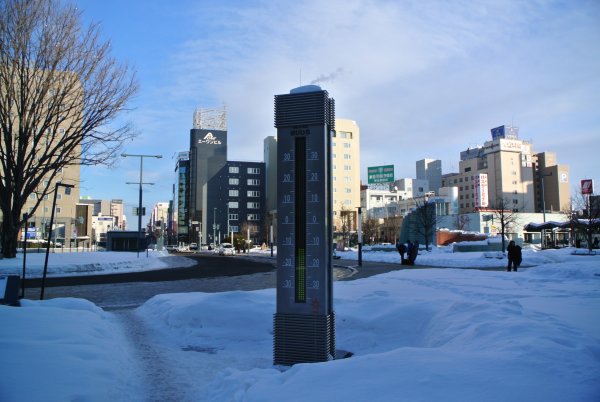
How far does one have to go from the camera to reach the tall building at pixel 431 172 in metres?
157

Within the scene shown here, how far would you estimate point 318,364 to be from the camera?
184 inches

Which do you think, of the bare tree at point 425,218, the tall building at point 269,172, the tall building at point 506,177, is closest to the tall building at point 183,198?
the tall building at point 269,172

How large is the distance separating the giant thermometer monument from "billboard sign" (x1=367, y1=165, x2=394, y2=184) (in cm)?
6846

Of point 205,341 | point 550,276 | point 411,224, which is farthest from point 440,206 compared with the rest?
point 205,341

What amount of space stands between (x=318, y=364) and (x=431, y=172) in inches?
6435

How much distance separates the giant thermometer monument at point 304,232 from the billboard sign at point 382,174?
225 feet

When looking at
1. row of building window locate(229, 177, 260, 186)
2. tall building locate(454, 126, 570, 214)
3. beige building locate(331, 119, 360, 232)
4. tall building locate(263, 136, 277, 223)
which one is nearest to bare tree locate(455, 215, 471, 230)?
tall building locate(454, 126, 570, 214)

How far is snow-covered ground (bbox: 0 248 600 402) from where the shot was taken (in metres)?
3.80

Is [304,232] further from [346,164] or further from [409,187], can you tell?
[409,187]

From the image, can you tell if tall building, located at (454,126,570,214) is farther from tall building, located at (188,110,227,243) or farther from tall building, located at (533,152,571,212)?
tall building, located at (188,110,227,243)

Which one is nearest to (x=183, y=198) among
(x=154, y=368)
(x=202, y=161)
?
(x=202, y=161)

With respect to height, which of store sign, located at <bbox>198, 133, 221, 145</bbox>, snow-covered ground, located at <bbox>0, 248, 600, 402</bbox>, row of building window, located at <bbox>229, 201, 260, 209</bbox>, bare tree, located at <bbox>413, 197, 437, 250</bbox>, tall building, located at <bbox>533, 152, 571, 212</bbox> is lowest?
snow-covered ground, located at <bbox>0, 248, 600, 402</bbox>

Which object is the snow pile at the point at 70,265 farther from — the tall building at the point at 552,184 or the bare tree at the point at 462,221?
the tall building at the point at 552,184

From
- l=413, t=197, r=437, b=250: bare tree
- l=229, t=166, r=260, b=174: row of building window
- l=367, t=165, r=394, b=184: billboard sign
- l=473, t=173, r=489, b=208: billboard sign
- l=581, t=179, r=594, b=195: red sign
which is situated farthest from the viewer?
l=229, t=166, r=260, b=174: row of building window
